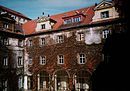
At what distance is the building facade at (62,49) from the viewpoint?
20234mm

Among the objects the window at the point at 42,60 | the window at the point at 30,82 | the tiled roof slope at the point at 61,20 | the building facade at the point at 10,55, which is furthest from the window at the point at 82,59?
the building facade at the point at 10,55

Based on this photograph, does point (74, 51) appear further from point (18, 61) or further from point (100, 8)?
point (18, 61)

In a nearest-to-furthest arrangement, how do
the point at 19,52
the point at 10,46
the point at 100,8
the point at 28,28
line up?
the point at 100,8 < the point at 10,46 < the point at 19,52 < the point at 28,28

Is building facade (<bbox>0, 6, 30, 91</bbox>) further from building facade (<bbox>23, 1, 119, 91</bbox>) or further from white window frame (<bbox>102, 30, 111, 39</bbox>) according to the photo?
white window frame (<bbox>102, 30, 111, 39</bbox>)

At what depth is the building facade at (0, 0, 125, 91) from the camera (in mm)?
20234

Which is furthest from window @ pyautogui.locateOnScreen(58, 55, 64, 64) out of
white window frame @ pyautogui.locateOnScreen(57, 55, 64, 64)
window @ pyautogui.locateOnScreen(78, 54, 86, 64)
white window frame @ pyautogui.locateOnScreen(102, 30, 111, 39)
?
white window frame @ pyautogui.locateOnScreen(102, 30, 111, 39)

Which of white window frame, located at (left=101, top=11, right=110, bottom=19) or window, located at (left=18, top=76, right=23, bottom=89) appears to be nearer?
white window frame, located at (left=101, top=11, right=110, bottom=19)

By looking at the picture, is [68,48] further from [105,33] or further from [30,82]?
[30,82]

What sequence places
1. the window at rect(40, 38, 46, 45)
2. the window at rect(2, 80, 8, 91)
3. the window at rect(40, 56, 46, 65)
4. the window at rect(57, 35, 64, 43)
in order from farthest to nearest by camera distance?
the window at rect(40, 38, 46, 45) < the window at rect(40, 56, 46, 65) < the window at rect(57, 35, 64, 43) < the window at rect(2, 80, 8, 91)

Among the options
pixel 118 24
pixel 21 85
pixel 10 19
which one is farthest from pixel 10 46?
pixel 118 24

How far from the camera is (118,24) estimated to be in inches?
741

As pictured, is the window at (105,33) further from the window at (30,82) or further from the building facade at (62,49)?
the window at (30,82)

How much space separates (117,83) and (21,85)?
15207 mm

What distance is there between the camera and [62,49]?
2283 centimetres
